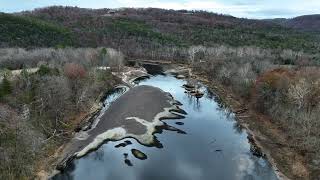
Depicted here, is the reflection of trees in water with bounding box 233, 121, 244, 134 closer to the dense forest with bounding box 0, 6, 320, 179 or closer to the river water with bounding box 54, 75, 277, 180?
the river water with bounding box 54, 75, 277, 180

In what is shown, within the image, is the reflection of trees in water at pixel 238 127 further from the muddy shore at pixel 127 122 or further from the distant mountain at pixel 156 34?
the distant mountain at pixel 156 34

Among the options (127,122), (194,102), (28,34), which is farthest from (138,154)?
(28,34)

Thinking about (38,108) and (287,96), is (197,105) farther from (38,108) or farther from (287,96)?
(38,108)

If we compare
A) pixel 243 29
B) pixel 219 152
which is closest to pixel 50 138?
pixel 219 152

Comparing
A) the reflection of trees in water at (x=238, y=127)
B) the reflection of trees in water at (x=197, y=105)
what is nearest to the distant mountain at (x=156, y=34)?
the reflection of trees in water at (x=197, y=105)

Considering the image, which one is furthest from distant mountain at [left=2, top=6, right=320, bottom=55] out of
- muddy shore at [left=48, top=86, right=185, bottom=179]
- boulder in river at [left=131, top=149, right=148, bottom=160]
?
boulder in river at [left=131, top=149, right=148, bottom=160]

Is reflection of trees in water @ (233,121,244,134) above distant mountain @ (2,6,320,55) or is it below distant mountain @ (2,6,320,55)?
below
